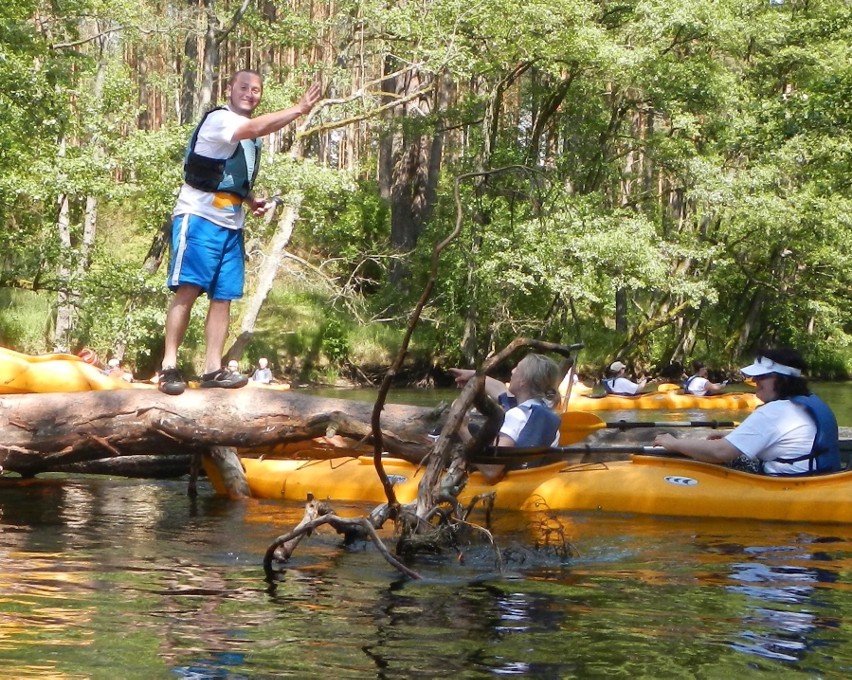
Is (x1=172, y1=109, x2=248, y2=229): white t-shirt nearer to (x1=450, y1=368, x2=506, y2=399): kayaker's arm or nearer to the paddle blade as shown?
(x1=450, y1=368, x2=506, y2=399): kayaker's arm

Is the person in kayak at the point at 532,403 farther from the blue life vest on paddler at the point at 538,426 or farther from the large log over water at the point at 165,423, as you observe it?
the large log over water at the point at 165,423

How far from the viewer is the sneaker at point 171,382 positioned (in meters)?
7.11

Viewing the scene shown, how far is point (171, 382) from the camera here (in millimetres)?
7188

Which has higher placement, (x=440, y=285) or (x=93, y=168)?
(x=93, y=168)

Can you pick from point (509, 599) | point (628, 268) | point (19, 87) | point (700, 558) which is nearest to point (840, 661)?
point (509, 599)

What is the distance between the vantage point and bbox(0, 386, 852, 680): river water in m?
3.93

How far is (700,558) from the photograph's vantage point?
20.0 feet

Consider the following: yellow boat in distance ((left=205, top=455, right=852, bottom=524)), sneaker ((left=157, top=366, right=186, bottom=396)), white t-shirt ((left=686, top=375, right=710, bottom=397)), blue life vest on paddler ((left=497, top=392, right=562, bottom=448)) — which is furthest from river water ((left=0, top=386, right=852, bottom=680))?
white t-shirt ((left=686, top=375, right=710, bottom=397))

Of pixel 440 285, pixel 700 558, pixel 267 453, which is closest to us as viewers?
pixel 700 558

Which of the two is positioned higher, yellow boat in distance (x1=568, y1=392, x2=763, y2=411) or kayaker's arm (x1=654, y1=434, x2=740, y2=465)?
kayaker's arm (x1=654, y1=434, x2=740, y2=465)

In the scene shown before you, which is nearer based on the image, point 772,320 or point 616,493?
point 616,493

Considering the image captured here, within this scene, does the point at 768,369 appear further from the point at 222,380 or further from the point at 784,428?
the point at 222,380

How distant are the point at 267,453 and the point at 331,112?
708 inches

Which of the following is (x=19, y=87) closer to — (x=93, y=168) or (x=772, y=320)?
(x=93, y=168)
